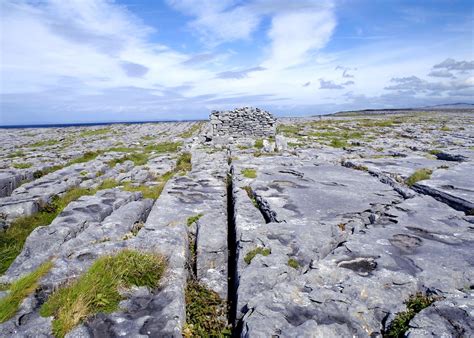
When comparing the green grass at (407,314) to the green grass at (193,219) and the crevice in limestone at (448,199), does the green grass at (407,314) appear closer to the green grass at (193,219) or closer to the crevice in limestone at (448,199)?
the crevice in limestone at (448,199)

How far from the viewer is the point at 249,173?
17.9m

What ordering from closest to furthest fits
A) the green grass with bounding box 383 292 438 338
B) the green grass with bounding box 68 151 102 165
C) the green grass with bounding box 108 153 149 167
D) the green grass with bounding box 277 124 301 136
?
the green grass with bounding box 383 292 438 338 < the green grass with bounding box 108 153 149 167 < the green grass with bounding box 68 151 102 165 < the green grass with bounding box 277 124 301 136

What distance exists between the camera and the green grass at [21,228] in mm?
12039

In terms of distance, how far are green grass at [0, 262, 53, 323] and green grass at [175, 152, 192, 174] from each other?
47.6ft

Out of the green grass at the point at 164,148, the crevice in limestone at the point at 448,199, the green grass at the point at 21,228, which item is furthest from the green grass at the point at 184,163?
the crevice in limestone at the point at 448,199

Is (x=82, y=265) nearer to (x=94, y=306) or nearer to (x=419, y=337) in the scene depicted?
(x=94, y=306)

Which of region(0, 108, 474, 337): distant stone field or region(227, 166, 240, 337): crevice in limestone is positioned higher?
region(0, 108, 474, 337): distant stone field

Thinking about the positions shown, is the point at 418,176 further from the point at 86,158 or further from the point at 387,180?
the point at 86,158

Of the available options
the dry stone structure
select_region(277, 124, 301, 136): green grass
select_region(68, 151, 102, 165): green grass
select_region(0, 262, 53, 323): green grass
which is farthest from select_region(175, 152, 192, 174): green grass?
select_region(277, 124, 301, 136): green grass

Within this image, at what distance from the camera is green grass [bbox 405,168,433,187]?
53.4 feet

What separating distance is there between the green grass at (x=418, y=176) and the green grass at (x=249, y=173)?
763cm

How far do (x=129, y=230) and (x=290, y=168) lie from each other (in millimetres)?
10548

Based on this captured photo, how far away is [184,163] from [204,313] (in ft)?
61.3

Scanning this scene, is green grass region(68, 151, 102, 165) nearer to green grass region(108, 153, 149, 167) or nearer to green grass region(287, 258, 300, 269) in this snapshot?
green grass region(108, 153, 149, 167)
